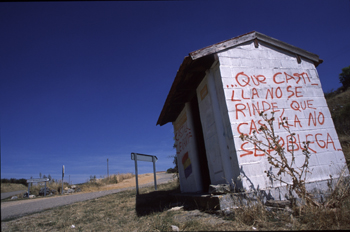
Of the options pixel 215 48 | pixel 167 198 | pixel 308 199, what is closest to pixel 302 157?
pixel 308 199

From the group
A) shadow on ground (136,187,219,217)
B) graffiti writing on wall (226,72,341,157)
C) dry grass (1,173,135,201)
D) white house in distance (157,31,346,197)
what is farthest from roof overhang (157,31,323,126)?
dry grass (1,173,135,201)

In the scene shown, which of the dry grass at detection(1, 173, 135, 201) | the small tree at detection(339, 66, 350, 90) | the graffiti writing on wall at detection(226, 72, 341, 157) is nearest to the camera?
the graffiti writing on wall at detection(226, 72, 341, 157)

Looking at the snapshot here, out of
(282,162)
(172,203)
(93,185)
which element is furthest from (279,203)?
(93,185)

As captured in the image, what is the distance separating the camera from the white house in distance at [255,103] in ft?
15.5

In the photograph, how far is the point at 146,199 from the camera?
8258mm

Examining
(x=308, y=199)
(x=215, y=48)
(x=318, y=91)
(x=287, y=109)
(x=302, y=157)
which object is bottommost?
(x=308, y=199)

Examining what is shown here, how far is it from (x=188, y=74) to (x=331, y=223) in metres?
4.12

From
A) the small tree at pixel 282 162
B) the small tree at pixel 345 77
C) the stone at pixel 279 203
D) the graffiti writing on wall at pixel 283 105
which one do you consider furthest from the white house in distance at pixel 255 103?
the small tree at pixel 345 77

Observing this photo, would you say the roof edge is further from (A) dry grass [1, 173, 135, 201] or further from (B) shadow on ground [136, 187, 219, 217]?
(A) dry grass [1, 173, 135, 201]

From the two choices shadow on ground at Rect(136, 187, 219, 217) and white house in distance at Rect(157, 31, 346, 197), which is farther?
shadow on ground at Rect(136, 187, 219, 217)

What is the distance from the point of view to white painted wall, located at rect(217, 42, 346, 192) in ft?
15.3

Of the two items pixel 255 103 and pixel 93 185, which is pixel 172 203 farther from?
pixel 93 185

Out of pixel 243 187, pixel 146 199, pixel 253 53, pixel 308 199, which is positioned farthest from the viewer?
pixel 146 199

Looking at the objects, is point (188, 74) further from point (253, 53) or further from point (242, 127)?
point (242, 127)
